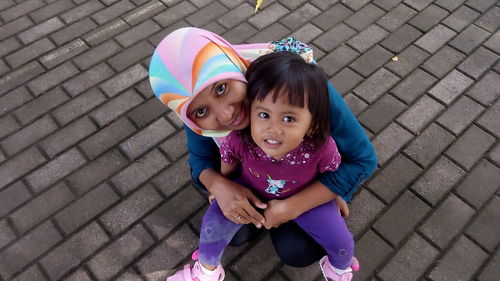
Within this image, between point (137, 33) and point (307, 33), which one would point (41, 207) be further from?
point (307, 33)

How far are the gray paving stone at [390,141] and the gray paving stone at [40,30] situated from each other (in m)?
2.46

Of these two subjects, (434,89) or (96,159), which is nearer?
(96,159)

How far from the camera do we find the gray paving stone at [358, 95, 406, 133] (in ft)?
8.87

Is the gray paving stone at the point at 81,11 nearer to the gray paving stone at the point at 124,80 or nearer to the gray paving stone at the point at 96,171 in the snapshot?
the gray paving stone at the point at 124,80

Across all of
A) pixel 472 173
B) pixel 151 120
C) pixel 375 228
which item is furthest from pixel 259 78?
pixel 472 173

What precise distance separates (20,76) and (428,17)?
9.89 feet

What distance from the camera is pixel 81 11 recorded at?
3389 millimetres

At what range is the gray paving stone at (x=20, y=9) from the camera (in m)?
3.35

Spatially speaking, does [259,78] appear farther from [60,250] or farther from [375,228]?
[60,250]

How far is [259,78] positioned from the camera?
1.41m

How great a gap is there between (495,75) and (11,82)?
10.8 ft

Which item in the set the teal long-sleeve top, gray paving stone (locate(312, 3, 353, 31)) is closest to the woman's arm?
the teal long-sleeve top


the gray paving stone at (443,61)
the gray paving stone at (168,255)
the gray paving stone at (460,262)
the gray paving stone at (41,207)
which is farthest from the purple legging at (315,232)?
the gray paving stone at (443,61)

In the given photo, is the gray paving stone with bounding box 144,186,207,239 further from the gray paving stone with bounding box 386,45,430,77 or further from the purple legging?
the gray paving stone with bounding box 386,45,430,77
